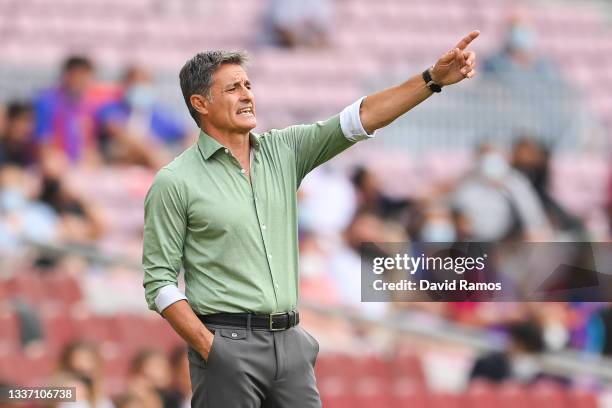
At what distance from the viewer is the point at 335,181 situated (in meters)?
11.5

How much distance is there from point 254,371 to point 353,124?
823 mm

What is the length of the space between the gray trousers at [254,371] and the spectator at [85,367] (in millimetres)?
2912

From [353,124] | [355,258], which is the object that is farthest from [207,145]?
[355,258]

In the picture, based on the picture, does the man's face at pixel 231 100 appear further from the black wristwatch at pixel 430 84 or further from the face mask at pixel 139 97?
the face mask at pixel 139 97

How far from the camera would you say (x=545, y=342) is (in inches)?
381

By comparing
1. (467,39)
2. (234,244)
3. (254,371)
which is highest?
(467,39)

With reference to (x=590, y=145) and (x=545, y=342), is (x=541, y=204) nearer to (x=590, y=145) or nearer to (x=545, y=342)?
(x=545, y=342)

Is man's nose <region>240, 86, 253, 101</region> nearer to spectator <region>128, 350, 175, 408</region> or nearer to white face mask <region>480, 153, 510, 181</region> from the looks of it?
spectator <region>128, 350, 175, 408</region>

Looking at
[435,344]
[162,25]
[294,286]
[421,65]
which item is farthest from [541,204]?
[294,286]

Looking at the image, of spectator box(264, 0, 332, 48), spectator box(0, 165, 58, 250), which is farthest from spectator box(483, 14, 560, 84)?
spectator box(0, 165, 58, 250)

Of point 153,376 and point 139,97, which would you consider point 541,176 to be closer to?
point 139,97

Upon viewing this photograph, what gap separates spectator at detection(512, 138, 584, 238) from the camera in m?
11.5

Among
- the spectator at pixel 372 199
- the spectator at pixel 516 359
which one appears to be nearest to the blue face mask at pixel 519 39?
the spectator at pixel 372 199

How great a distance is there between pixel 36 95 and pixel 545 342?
15.2 ft
